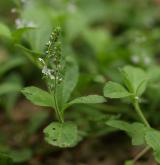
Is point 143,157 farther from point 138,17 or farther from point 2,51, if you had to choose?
point 138,17

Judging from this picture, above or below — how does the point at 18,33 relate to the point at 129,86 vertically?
above

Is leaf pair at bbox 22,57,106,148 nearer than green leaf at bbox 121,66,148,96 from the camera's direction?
Yes

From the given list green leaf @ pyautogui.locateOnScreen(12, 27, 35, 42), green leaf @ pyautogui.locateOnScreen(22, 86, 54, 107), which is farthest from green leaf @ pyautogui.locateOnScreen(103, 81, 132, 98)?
green leaf @ pyautogui.locateOnScreen(12, 27, 35, 42)

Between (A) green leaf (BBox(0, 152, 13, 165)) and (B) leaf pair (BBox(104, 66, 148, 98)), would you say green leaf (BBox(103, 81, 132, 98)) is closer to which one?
(B) leaf pair (BBox(104, 66, 148, 98))

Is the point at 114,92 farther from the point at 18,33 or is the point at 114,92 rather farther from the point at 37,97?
the point at 18,33

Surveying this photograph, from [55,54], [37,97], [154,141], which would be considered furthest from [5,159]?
[154,141]

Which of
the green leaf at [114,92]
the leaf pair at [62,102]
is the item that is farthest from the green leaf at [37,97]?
the green leaf at [114,92]
